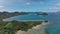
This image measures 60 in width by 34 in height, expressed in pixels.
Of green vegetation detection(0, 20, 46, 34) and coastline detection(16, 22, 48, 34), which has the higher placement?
green vegetation detection(0, 20, 46, 34)

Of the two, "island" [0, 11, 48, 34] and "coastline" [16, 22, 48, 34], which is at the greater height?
"island" [0, 11, 48, 34]

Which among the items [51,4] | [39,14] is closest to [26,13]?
[39,14]

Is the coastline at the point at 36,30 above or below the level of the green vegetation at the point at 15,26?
below

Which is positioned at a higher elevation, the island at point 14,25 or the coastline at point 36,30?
the island at point 14,25

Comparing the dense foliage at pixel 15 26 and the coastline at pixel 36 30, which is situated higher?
the dense foliage at pixel 15 26

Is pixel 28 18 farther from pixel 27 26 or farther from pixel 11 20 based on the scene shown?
pixel 11 20

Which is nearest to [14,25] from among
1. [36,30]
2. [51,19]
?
[36,30]

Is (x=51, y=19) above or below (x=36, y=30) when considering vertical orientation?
above

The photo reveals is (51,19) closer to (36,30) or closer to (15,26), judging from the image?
(36,30)
